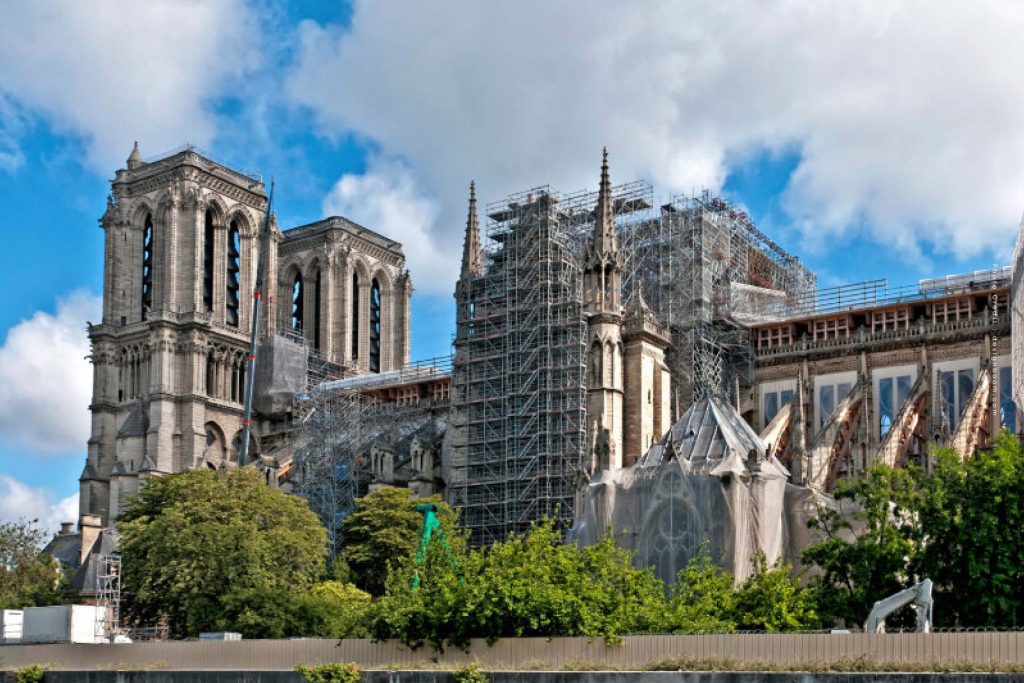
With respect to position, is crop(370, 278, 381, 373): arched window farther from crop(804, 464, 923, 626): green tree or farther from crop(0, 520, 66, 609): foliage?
crop(804, 464, 923, 626): green tree

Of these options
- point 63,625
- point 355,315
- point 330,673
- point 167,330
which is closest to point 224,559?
point 63,625

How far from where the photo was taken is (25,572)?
73.4 metres

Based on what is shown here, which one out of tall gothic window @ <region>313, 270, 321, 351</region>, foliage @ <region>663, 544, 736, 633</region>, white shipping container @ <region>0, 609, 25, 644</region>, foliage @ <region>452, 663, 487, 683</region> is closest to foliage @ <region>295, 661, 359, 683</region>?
foliage @ <region>452, 663, 487, 683</region>

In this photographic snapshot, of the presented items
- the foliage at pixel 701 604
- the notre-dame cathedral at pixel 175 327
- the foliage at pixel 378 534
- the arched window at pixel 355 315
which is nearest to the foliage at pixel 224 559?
the foliage at pixel 378 534

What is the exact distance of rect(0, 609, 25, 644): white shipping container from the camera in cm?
4775

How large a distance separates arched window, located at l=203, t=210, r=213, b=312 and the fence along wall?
160 feet

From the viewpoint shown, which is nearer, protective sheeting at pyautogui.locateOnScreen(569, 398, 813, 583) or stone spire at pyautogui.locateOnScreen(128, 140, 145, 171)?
protective sheeting at pyautogui.locateOnScreen(569, 398, 813, 583)

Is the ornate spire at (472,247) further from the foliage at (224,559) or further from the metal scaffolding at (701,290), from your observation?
the foliage at (224,559)

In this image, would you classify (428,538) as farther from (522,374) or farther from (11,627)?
(522,374)

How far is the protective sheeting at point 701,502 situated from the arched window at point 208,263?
43.6 metres

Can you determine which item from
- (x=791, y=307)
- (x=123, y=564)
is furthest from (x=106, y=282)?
(x=791, y=307)

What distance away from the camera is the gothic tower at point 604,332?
61875mm

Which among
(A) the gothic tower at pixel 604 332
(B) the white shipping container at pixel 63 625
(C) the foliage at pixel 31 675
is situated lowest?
(C) the foliage at pixel 31 675

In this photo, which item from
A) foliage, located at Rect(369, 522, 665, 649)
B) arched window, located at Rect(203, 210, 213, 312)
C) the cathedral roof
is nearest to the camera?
foliage, located at Rect(369, 522, 665, 649)
